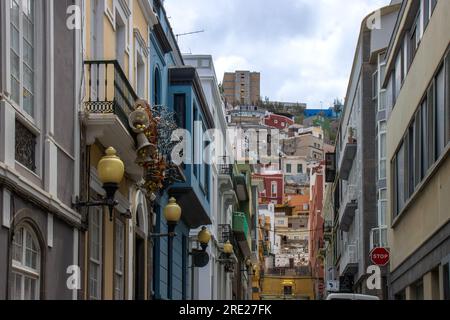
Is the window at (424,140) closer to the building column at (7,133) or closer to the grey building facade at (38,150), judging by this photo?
the grey building facade at (38,150)

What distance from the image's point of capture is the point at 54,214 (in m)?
13.6

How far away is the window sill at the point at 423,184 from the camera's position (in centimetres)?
1712

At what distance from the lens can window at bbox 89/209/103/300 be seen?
16.2 meters

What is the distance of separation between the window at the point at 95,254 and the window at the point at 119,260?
1.31 metres

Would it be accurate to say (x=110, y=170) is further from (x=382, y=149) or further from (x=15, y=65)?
(x=382, y=149)

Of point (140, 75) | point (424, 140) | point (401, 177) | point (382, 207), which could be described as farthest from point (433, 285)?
point (382, 207)

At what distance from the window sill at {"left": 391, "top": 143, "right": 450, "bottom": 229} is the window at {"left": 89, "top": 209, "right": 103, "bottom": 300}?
5.61 meters

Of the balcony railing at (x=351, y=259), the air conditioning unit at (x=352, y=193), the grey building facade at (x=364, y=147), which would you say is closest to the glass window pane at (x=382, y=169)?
the grey building facade at (x=364, y=147)

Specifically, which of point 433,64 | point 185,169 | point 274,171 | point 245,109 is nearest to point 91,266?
point 433,64

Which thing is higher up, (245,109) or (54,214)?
(245,109)

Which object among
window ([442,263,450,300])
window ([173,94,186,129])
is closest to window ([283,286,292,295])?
window ([173,94,186,129])
